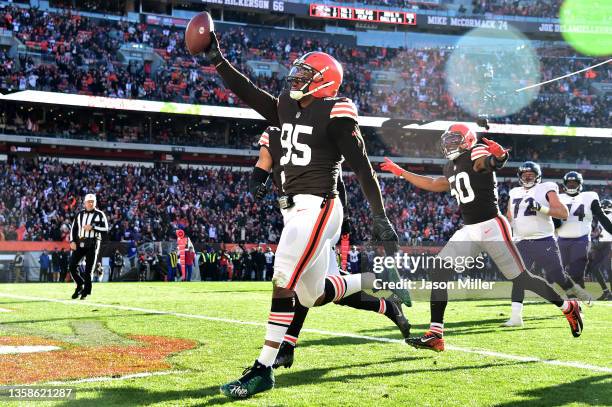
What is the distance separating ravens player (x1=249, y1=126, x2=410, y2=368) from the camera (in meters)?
5.48

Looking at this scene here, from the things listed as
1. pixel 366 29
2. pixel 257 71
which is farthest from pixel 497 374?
pixel 366 29

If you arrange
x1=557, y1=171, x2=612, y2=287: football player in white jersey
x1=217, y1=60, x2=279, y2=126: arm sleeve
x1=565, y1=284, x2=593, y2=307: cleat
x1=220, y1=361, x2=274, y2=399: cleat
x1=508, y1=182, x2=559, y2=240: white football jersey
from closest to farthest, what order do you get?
1. x1=220, y1=361, x2=274, y2=399: cleat
2. x1=217, y1=60, x2=279, y2=126: arm sleeve
3. x1=565, y1=284, x2=593, y2=307: cleat
4. x1=508, y1=182, x2=559, y2=240: white football jersey
5. x1=557, y1=171, x2=612, y2=287: football player in white jersey

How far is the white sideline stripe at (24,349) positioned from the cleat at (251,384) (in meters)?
2.14

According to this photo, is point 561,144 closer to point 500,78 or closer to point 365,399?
point 500,78

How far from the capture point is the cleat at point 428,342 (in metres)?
5.94

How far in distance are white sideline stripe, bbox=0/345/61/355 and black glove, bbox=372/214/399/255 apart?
118 inches

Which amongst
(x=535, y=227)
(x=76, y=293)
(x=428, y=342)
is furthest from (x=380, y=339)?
(x=76, y=293)

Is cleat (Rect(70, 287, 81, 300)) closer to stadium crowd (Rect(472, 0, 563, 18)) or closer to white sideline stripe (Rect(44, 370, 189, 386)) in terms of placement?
white sideline stripe (Rect(44, 370, 189, 386))

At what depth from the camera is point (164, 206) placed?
29797mm

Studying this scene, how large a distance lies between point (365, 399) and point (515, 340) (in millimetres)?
3316

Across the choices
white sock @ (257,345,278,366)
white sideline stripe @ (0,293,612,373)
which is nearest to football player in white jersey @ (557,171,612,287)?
white sideline stripe @ (0,293,612,373)

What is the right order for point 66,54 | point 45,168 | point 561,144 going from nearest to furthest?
point 45,168 < point 66,54 < point 561,144

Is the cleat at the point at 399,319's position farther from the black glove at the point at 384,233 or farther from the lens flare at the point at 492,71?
the lens flare at the point at 492,71

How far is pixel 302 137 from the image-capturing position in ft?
15.8
